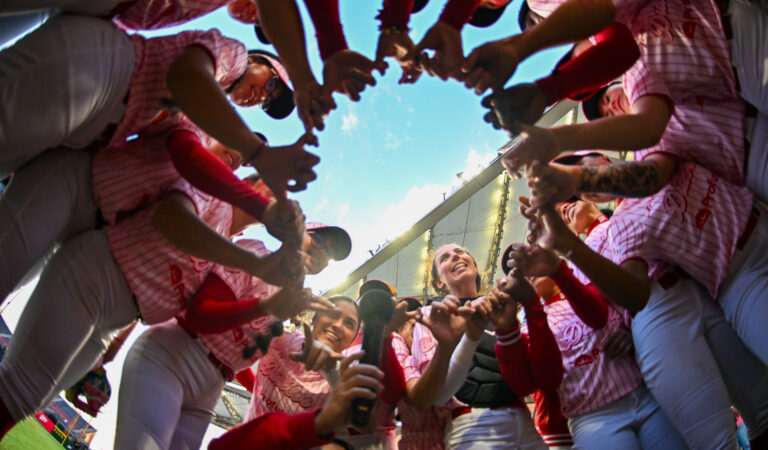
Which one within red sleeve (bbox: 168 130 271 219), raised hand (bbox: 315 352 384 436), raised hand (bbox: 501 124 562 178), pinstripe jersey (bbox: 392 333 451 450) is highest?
red sleeve (bbox: 168 130 271 219)

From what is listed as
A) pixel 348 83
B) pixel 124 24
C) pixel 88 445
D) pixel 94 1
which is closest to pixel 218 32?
pixel 124 24

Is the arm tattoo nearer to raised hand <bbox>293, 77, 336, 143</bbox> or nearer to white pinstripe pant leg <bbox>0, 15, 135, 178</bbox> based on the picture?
raised hand <bbox>293, 77, 336, 143</bbox>

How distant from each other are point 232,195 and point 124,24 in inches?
27.9

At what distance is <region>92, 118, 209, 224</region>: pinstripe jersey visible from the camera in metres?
1.65

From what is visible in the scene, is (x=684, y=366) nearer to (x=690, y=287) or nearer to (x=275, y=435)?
(x=690, y=287)

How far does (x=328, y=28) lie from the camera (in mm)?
1533

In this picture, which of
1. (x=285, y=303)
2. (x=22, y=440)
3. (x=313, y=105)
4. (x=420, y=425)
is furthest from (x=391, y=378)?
(x=22, y=440)

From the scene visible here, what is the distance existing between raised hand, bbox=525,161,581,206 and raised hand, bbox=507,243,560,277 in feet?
1.07

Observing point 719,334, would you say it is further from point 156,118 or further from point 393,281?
point 393,281

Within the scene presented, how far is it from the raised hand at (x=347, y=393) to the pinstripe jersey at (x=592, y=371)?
918 mm

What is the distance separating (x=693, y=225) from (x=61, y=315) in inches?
86.3

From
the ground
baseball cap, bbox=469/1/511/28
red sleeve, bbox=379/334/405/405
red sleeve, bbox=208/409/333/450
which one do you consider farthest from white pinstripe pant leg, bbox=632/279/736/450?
the ground

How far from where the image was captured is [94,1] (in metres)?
1.44

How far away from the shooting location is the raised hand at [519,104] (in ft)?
A: 4.93
